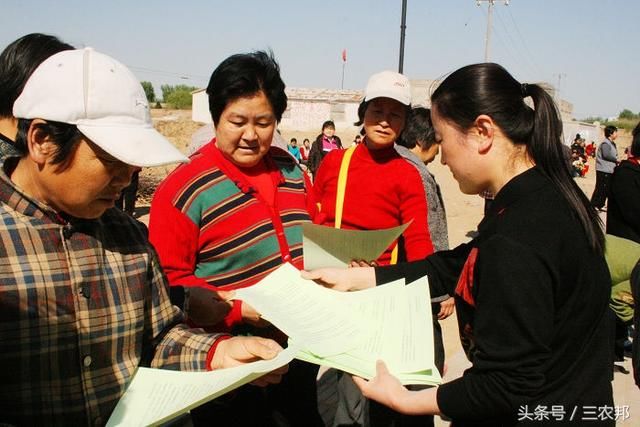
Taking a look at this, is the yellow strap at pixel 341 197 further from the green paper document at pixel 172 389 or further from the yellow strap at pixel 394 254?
the green paper document at pixel 172 389

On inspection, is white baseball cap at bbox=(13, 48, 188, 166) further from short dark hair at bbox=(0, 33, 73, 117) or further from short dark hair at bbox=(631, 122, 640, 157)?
short dark hair at bbox=(631, 122, 640, 157)

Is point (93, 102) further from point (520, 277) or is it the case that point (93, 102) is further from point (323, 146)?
point (323, 146)

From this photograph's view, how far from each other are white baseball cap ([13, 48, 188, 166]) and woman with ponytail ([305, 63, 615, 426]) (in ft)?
2.87

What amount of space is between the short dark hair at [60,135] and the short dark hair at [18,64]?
0.95 m

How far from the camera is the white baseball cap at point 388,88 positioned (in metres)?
2.92

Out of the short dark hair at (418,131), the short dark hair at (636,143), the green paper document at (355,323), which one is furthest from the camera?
the short dark hair at (636,143)

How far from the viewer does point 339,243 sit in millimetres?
2254

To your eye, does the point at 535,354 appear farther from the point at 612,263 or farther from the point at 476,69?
the point at 612,263

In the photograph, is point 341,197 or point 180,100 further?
point 180,100

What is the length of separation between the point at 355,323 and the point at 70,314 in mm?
815

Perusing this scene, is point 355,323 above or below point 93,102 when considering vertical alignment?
below

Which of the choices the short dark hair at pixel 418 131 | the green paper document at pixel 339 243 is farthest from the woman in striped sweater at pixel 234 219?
the short dark hair at pixel 418 131

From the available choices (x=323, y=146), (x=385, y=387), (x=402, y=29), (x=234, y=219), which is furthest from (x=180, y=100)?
(x=385, y=387)

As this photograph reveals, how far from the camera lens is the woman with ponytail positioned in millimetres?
1389
